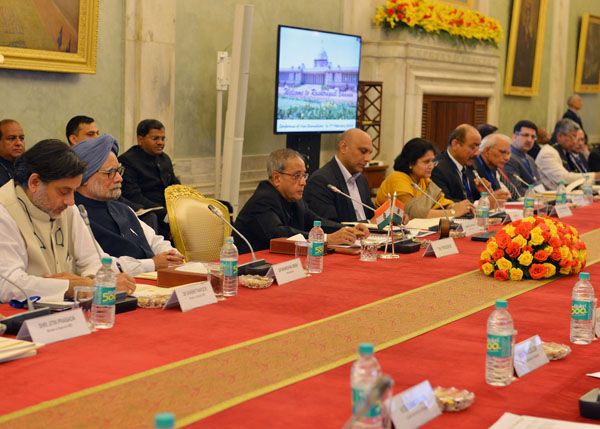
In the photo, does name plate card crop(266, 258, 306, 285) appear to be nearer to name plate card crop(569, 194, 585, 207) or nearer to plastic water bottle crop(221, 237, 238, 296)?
plastic water bottle crop(221, 237, 238, 296)

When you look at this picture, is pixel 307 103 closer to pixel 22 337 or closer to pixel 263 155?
pixel 263 155

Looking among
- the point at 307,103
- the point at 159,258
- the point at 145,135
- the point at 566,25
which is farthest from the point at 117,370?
the point at 566,25

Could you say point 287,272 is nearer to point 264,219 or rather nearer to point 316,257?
point 316,257

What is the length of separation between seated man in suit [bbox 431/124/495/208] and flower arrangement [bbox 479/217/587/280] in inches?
107

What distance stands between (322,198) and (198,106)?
2393 millimetres

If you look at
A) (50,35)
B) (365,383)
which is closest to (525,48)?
(50,35)

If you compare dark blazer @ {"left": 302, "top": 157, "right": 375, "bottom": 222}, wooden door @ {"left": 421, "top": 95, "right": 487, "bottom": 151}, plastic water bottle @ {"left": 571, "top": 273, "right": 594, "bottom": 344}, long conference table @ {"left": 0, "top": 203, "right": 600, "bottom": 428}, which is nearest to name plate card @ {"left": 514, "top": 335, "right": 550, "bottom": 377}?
long conference table @ {"left": 0, "top": 203, "right": 600, "bottom": 428}

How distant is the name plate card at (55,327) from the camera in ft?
7.81

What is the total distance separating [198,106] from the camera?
739 centimetres

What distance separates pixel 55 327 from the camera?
2451 mm

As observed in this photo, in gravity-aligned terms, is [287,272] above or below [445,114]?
below

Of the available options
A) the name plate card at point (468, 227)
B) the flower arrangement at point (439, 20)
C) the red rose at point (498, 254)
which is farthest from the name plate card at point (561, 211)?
the flower arrangement at point (439, 20)

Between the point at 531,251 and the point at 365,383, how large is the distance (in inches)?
86.4

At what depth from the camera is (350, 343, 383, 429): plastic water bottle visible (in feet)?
5.22
